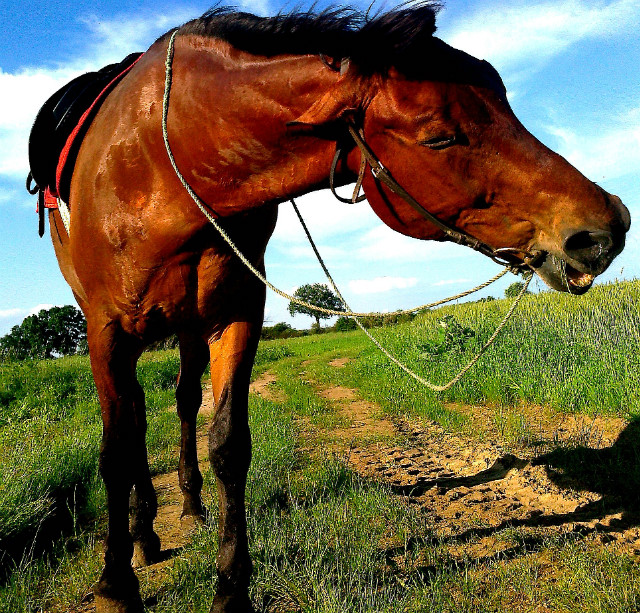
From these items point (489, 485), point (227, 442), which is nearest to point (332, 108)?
Answer: point (227, 442)

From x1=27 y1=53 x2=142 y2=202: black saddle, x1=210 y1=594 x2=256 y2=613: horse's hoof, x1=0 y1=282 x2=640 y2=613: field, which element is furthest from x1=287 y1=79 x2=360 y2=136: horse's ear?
x1=210 y1=594 x2=256 y2=613: horse's hoof

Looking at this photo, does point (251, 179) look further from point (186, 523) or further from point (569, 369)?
point (569, 369)

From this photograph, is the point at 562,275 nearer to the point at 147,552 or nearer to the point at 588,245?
the point at 588,245

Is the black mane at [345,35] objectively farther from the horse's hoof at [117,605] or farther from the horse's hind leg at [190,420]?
the horse's hoof at [117,605]

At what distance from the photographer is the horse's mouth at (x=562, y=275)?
1635mm

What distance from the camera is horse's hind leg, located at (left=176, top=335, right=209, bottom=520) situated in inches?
135

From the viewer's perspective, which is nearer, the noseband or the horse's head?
the horse's head

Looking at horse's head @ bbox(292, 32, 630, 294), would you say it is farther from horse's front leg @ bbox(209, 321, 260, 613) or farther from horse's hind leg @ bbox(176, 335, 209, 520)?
horse's hind leg @ bbox(176, 335, 209, 520)

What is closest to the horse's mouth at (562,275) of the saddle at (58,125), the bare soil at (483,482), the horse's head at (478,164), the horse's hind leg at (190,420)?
the horse's head at (478,164)

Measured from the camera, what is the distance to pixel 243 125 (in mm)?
1970

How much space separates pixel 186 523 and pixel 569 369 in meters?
5.21

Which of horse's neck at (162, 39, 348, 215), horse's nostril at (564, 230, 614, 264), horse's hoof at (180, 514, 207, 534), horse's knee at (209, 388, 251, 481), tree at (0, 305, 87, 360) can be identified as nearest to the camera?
horse's nostril at (564, 230, 614, 264)

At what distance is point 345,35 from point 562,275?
1.20 meters

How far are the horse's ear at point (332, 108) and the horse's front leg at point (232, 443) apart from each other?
116 centimetres
